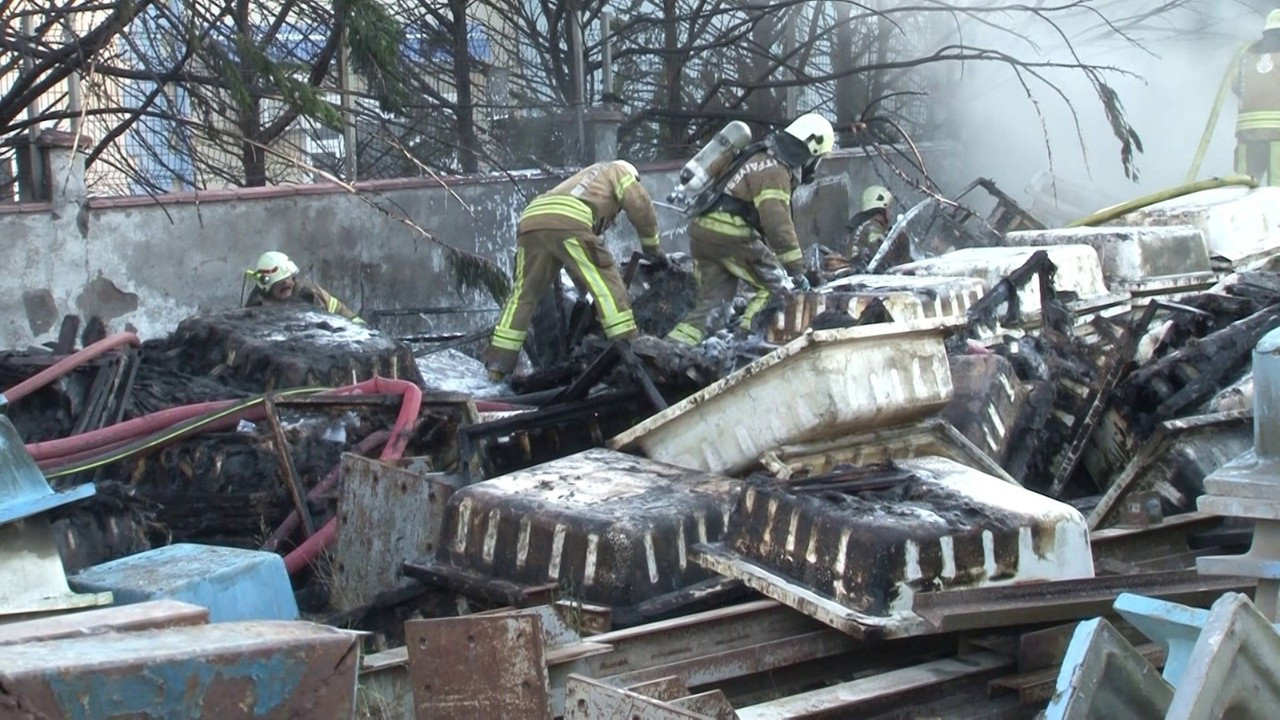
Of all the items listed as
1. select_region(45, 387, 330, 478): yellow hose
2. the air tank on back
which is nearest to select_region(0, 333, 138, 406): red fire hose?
select_region(45, 387, 330, 478): yellow hose

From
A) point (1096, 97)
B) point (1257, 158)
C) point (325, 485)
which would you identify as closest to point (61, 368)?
point (325, 485)

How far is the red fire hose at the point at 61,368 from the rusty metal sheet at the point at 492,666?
3.88 meters

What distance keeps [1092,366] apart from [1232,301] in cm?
66

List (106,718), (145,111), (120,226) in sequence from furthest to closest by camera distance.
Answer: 1. (120,226)
2. (145,111)
3. (106,718)

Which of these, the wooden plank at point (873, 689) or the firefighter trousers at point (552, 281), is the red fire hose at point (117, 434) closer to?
the firefighter trousers at point (552, 281)

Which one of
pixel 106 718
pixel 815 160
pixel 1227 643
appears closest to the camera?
pixel 106 718

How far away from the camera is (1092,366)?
710cm

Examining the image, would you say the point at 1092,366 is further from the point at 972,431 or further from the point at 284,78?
the point at 284,78

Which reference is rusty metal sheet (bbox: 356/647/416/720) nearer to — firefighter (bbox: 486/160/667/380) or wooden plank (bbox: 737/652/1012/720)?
wooden plank (bbox: 737/652/1012/720)

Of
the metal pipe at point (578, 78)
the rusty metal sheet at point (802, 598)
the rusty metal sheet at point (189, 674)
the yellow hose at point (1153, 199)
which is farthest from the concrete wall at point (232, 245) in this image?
the rusty metal sheet at point (189, 674)

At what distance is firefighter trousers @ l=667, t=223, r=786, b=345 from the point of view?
28.9 ft

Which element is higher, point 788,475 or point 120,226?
point 120,226

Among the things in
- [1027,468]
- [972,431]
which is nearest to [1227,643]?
[972,431]

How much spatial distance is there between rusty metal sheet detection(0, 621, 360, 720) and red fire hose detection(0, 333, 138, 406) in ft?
14.8
